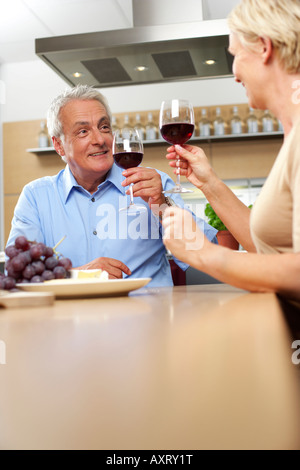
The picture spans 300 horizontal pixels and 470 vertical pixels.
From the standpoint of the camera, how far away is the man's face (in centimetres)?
186

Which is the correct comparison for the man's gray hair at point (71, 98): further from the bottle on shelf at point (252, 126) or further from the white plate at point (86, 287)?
the bottle on shelf at point (252, 126)

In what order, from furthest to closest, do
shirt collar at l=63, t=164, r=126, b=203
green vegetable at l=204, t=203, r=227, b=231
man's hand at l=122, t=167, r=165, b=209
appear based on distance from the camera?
green vegetable at l=204, t=203, r=227, b=231, shirt collar at l=63, t=164, r=126, b=203, man's hand at l=122, t=167, r=165, b=209

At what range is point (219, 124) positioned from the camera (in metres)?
4.49

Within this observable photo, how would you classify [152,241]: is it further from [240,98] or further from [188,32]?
[240,98]

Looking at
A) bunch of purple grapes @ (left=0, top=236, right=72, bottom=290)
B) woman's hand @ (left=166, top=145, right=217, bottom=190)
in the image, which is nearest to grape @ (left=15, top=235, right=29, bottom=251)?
bunch of purple grapes @ (left=0, top=236, right=72, bottom=290)

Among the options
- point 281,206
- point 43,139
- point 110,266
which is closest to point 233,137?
point 43,139

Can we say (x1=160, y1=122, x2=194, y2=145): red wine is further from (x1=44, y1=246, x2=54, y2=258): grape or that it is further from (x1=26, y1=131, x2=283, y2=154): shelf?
(x1=26, y1=131, x2=283, y2=154): shelf

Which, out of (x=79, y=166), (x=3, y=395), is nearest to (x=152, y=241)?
(x=79, y=166)

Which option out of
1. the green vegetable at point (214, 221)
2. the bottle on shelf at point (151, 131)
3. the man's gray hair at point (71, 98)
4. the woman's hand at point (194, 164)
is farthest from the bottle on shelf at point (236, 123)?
the woman's hand at point (194, 164)

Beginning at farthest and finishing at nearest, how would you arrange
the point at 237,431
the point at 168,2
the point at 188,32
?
the point at 168,2 → the point at 188,32 → the point at 237,431

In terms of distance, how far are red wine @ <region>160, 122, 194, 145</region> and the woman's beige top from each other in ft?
1.44

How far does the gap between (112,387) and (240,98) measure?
15.0ft
